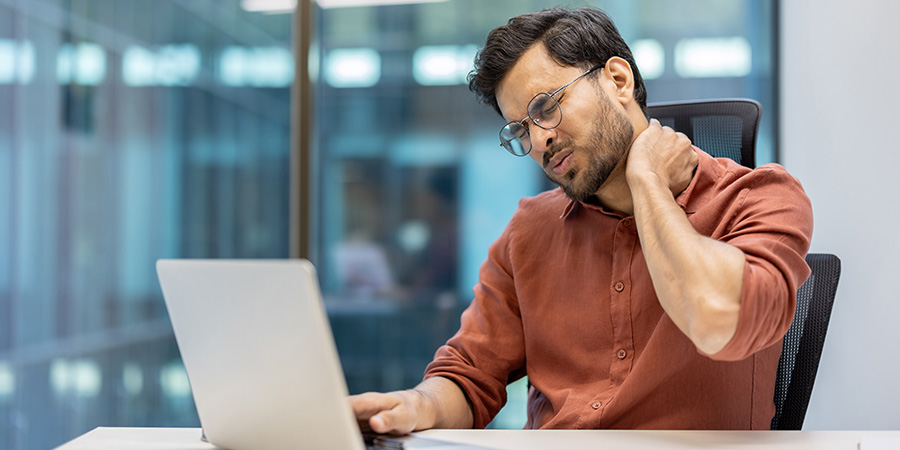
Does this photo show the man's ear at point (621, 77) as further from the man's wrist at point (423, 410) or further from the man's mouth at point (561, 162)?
the man's wrist at point (423, 410)

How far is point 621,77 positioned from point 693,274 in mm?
537

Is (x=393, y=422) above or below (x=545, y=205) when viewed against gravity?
below

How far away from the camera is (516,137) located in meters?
1.43

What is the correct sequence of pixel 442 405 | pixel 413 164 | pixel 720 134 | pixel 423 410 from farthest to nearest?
pixel 413 164 → pixel 720 134 → pixel 442 405 → pixel 423 410

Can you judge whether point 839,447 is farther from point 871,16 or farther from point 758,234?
point 871,16

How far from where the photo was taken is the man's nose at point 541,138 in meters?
1.37

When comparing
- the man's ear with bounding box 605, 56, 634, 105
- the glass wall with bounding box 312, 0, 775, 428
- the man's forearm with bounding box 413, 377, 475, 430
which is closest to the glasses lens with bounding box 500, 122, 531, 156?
the man's ear with bounding box 605, 56, 634, 105

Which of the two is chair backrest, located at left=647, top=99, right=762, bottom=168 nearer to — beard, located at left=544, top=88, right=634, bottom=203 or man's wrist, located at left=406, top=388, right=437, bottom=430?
beard, located at left=544, top=88, right=634, bottom=203

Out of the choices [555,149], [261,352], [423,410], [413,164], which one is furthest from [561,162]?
[413,164]

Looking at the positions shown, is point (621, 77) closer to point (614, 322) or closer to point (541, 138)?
point (541, 138)

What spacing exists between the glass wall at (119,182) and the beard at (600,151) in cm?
185

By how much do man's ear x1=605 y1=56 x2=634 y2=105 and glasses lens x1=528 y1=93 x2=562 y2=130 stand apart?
155 mm

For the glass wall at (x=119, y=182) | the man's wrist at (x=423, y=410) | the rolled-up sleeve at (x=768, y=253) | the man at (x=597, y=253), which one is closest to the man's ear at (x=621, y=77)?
the man at (x=597, y=253)

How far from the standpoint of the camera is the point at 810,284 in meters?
1.33
